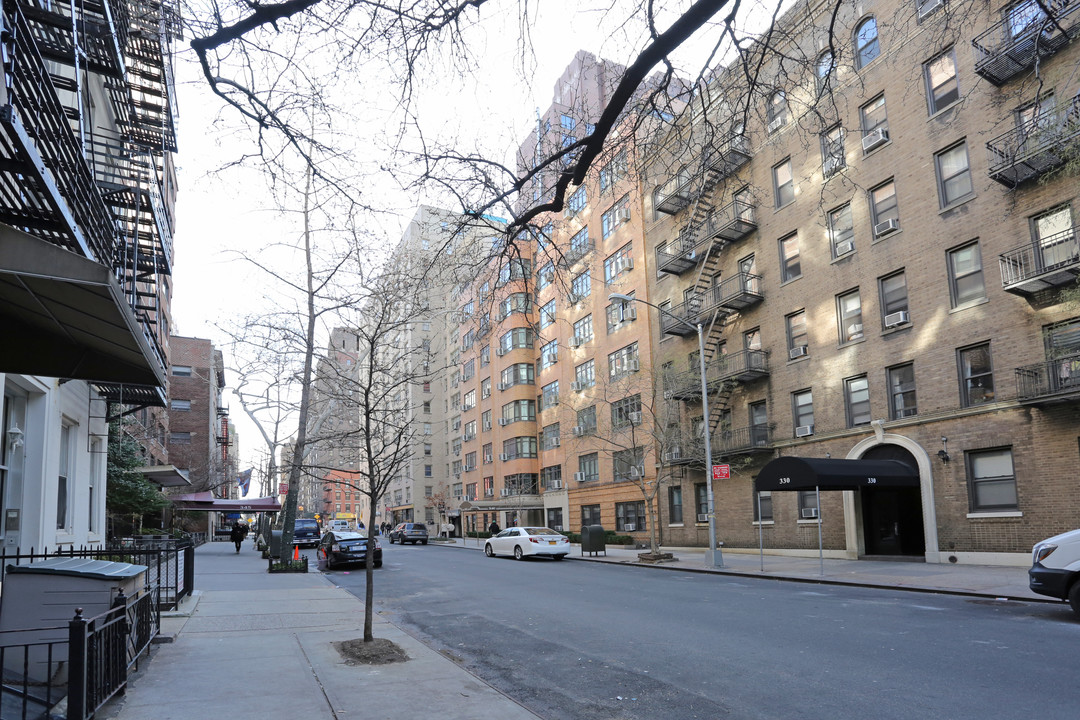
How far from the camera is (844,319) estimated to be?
88.0 feet

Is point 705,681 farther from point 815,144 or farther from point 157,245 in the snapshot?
point 815,144

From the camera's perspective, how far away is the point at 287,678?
7703mm

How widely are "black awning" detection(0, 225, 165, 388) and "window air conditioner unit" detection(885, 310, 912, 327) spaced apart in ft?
71.6

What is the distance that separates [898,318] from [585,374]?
77.4 feet

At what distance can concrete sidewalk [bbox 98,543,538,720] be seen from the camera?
647 centimetres

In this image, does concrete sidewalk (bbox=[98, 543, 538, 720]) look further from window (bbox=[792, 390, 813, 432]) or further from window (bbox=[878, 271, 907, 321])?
window (bbox=[792, 390, 813, 432])

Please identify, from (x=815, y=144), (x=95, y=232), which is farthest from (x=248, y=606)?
(x=815, y=144)

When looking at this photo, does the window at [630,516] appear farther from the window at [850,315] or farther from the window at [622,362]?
the window at [850,315]

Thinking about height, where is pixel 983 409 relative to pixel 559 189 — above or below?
below

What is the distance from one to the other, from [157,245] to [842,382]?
21824 millimetres

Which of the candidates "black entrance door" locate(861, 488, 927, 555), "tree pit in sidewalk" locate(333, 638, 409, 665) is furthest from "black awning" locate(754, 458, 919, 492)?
"tree pit in sidewalk" locate(333, 638, 409, 665)

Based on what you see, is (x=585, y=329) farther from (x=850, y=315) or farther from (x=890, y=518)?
(x=890, y=518)

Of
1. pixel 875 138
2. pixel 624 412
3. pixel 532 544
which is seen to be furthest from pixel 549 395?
pixel 875 138

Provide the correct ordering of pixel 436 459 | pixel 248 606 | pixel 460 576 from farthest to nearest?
1. pixel 436 459
2. pixel 460 576
3. pixel 248 606
